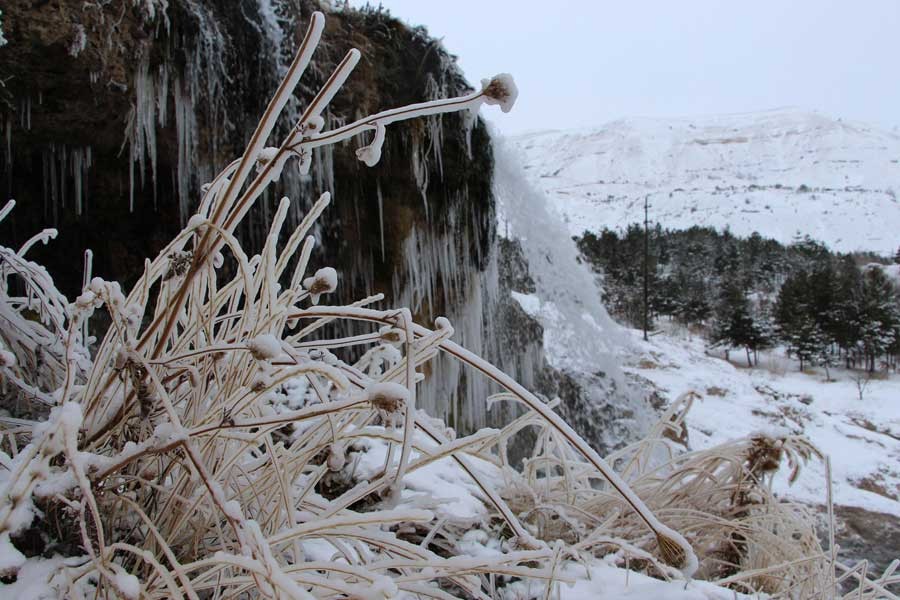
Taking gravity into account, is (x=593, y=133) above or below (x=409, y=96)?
above

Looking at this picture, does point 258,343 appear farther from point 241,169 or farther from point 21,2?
point 21,2

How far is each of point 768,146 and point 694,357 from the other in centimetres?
5263

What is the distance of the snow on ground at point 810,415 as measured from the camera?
26.8ft

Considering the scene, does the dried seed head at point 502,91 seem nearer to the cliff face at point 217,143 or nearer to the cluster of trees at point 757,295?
the cliff face at point 217,143

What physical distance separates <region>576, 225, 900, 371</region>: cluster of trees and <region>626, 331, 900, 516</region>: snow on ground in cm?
152

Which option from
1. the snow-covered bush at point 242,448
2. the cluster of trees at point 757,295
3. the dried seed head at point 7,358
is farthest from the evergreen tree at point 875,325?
the dried seed head at point 7,358

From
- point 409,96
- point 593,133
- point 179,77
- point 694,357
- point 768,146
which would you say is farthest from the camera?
point 593,133

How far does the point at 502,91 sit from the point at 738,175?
57.8m

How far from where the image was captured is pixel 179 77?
2699 millimetres

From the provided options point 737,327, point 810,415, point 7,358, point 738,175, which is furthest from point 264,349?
point 738,175

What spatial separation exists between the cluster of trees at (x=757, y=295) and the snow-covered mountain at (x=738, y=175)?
7.94 metres

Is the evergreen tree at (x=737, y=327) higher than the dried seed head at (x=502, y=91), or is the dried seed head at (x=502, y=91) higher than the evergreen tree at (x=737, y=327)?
the dried seed head at (x=502, y=91)

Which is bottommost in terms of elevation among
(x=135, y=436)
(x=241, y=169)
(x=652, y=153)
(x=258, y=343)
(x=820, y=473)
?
(x=820, y=473)

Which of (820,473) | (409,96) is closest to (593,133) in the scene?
(820,473)
